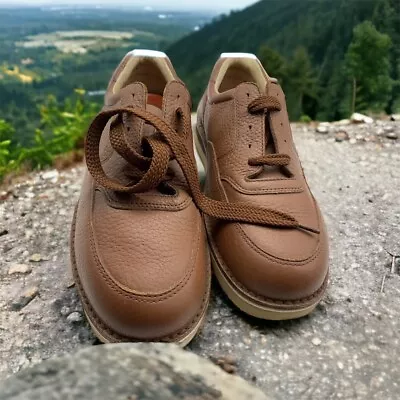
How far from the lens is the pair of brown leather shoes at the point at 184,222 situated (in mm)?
1026

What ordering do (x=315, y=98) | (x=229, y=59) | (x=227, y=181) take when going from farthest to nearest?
(x=315, y=98) → (x=229, y=59) → (x=227, y=181)

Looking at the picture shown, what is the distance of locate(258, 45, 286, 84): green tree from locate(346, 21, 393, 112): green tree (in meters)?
0.83

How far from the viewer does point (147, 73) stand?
1.52 meters

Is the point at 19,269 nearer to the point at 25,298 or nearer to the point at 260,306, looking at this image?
the point at 25,298

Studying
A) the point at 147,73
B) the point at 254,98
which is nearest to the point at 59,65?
the point at 147,73

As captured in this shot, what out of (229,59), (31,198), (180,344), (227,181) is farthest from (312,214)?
(31,198)

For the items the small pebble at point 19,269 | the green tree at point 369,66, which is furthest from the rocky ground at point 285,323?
the green tree at point 369,66

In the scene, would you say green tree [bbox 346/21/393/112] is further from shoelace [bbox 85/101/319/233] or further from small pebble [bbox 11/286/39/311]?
small pebble [bbox 11/286/39/311]

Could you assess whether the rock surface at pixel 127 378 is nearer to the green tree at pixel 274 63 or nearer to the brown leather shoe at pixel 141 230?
the brown leather shoe at pixel 141 230

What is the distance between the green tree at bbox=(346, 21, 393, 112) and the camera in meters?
3.21

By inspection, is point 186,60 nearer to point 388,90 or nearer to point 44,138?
point 388,90

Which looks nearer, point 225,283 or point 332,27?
point 225,283

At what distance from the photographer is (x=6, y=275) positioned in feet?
4.60

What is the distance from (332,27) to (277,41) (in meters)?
0.92
